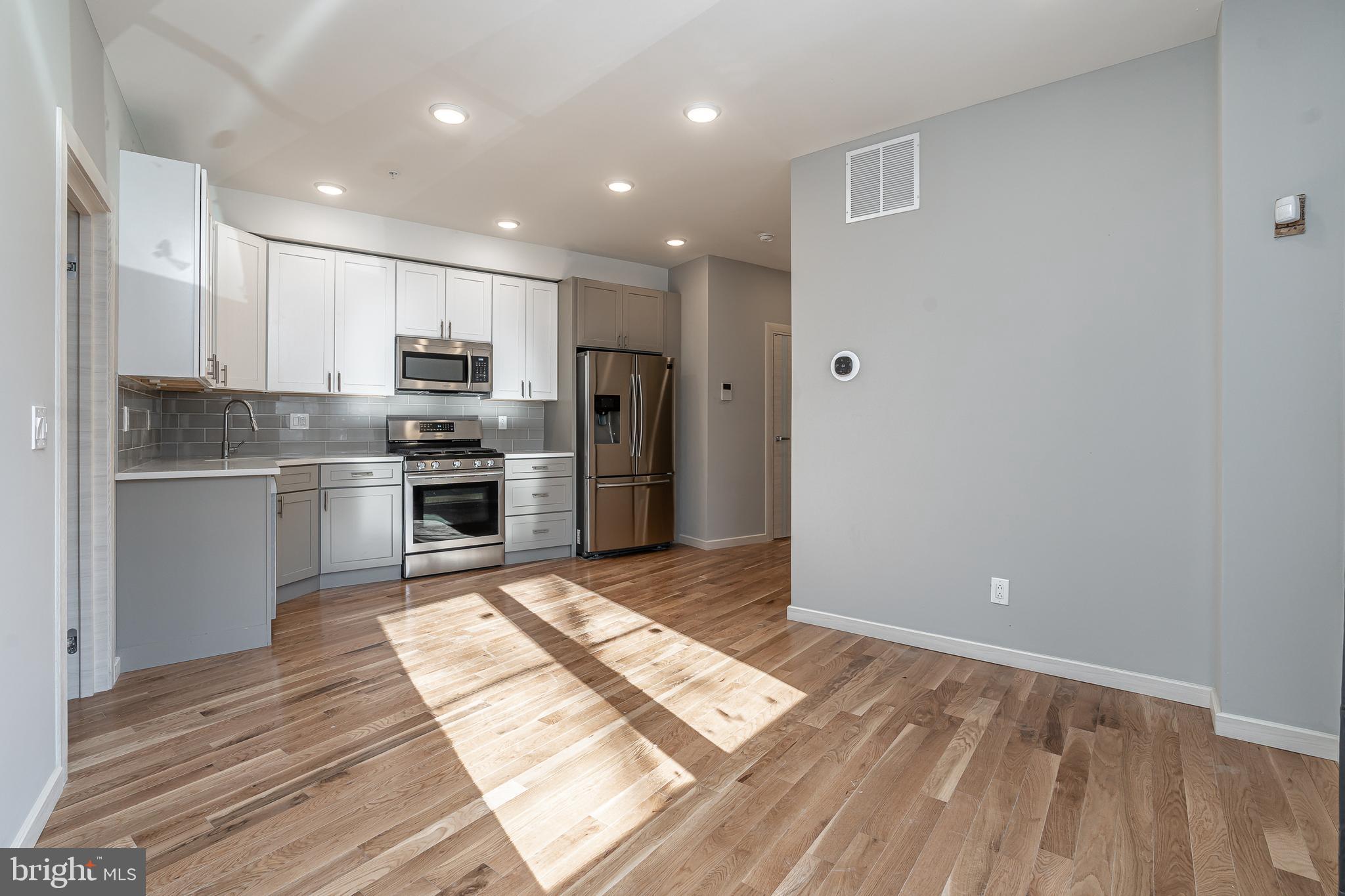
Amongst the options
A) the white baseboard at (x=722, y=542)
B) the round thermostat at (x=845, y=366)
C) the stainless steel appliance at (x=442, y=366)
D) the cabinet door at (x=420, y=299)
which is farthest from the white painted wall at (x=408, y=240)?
the round thermostat at (x=845, y=366)

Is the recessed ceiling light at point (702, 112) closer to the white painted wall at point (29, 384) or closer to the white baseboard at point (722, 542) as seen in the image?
the white painted wall at point (29, 384)

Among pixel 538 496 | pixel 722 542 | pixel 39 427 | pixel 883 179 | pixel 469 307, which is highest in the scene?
pixel 883 179

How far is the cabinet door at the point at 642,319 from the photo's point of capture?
5625 mm

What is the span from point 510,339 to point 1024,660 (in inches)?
165

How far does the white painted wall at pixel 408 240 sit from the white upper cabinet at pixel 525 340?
0.15 meters

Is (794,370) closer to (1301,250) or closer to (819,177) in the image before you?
(819,177)

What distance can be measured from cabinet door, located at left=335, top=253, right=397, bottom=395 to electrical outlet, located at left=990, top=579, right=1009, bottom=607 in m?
4.09

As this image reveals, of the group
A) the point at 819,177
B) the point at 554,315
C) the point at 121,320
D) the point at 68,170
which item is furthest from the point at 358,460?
the point at 819,177

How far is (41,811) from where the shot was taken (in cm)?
171

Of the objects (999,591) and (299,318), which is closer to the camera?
(999,591)

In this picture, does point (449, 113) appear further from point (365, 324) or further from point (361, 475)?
point (361, 475)

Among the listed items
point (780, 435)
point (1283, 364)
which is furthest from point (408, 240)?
Answer: point (1283, 364)

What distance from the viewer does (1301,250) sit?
7.04ft

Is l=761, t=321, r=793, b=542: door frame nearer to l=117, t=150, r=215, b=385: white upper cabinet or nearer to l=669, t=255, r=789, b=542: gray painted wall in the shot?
l=669, t=255, r=789, b=542: gray painted wall
